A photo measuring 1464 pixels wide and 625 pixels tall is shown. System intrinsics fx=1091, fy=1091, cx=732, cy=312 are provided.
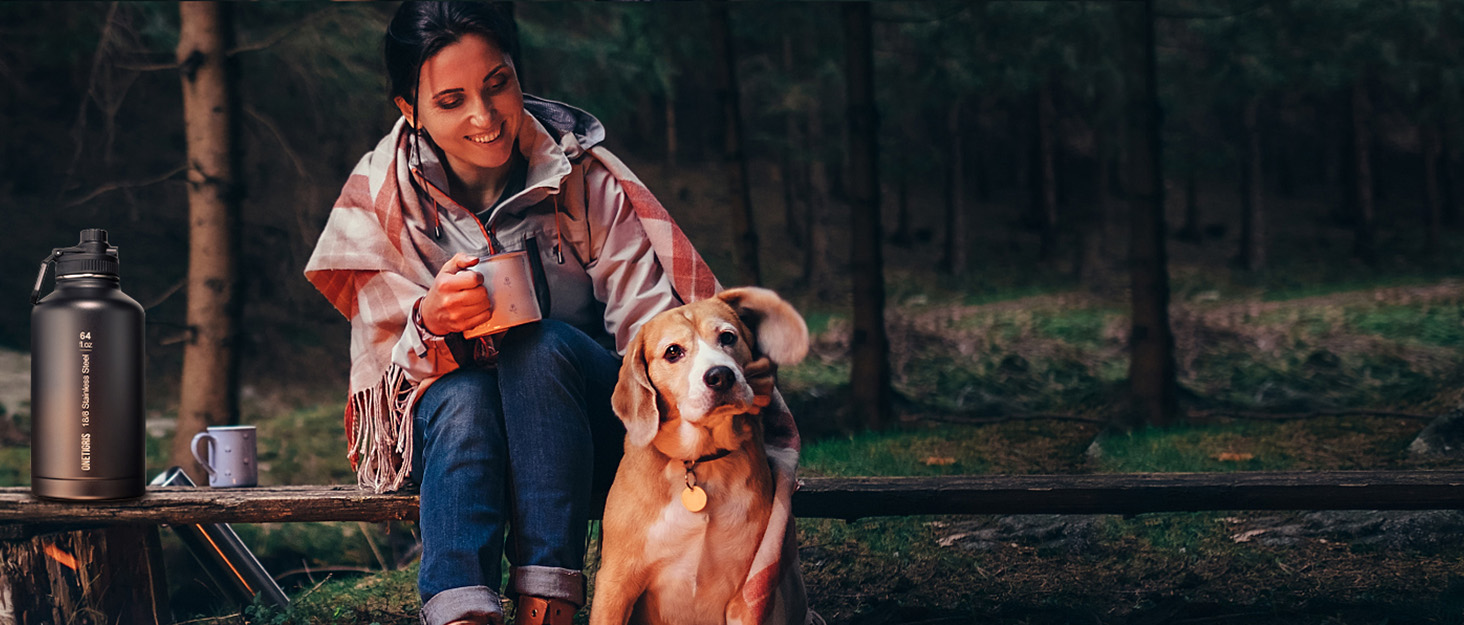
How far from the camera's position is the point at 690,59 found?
218 inches

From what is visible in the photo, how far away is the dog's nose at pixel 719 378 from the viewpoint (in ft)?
5.83

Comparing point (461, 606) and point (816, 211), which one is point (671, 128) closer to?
point (816, 211)

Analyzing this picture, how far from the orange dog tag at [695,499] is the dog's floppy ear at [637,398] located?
12 centimetres

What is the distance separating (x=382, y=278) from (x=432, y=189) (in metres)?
0.22

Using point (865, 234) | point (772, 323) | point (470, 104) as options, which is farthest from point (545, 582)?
point (865, 234)

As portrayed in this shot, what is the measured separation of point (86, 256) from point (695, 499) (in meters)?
1.31

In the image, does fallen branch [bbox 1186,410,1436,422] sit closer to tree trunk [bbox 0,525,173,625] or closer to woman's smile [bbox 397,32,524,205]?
woman's smile [bbox 397,32,524,205]

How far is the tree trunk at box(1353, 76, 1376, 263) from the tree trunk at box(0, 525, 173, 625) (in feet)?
17.6

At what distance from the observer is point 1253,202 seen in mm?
6094

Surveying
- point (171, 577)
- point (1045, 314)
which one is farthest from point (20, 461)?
point (1045, 314)

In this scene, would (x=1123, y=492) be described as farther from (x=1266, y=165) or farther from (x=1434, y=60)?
(x=1266, y=165)

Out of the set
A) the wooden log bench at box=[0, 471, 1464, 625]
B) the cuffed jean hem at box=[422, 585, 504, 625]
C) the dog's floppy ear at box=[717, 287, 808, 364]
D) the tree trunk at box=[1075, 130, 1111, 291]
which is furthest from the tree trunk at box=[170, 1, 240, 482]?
the tree trunk at box=[1075, 130, 1111, 291]

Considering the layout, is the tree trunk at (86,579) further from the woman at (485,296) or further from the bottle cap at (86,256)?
the woman at (485,296)

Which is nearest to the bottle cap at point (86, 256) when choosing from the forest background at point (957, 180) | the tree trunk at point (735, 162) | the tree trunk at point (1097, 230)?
the forest background at point (957, 180)
